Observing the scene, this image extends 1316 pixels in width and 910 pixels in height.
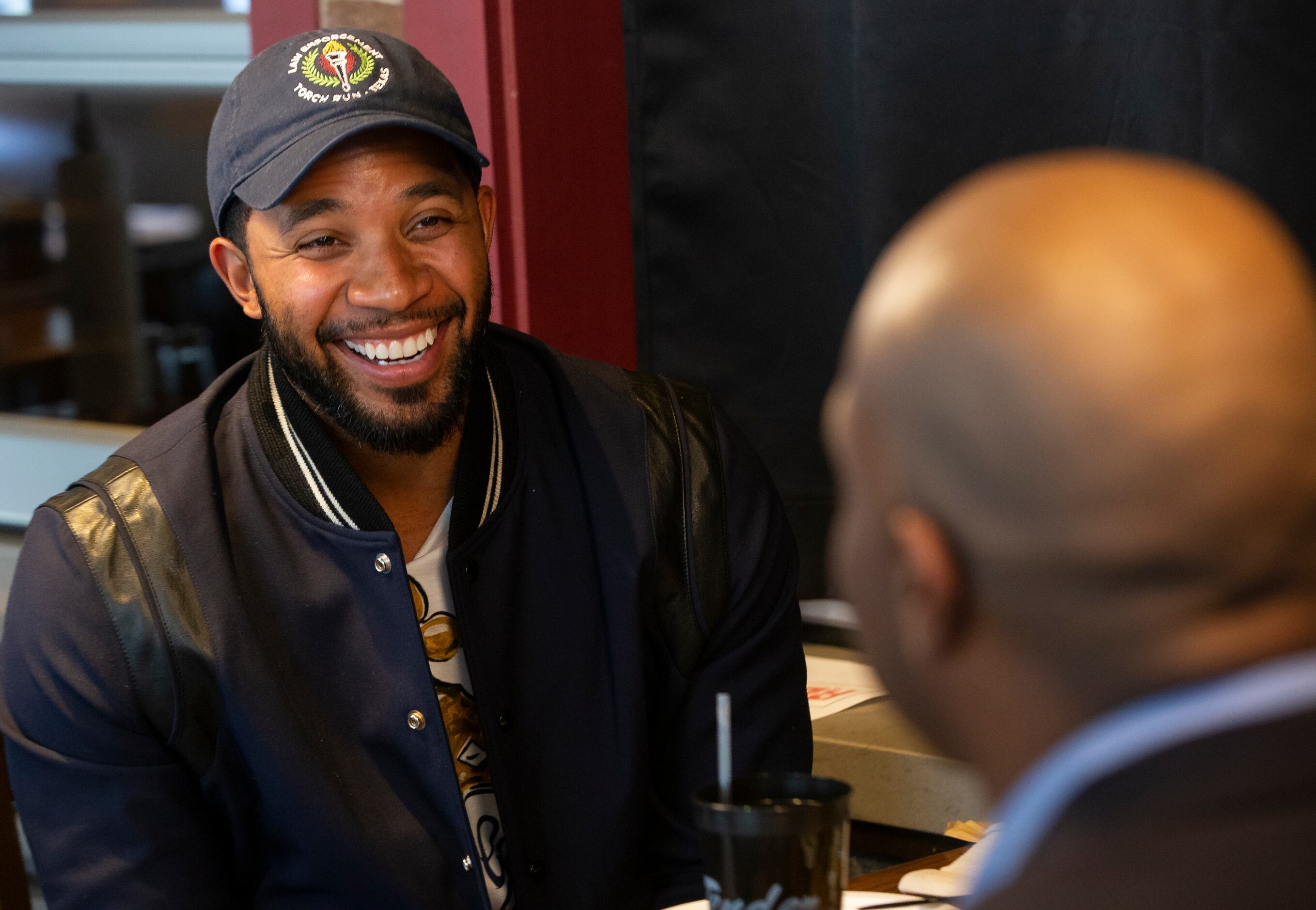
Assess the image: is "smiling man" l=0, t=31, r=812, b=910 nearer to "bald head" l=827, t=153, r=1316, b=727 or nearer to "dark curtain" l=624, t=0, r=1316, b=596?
"dark curtain" l=624, t=0, r=1316, b=596

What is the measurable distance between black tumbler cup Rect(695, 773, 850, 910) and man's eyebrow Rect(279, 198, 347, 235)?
68cm

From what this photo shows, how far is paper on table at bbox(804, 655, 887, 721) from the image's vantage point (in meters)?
1.74

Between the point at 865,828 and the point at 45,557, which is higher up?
the point at 45,557

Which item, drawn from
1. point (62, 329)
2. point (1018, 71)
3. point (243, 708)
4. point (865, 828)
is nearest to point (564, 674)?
point (243, 708)

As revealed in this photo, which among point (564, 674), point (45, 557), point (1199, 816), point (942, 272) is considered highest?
point (942, 272)

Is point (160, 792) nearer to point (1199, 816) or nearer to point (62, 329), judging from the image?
point (1199, 816)

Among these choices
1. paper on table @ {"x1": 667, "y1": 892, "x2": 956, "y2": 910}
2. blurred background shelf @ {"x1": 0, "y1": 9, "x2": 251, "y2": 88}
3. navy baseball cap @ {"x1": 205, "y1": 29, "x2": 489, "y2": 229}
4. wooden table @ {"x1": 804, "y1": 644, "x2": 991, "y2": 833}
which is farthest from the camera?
blurred background shelf @ {"x1": 0, "y1": 9, "x2": 251, "y2": 88}

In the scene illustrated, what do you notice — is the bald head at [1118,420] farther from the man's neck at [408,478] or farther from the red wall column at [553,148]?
the red wall column at [553,148]

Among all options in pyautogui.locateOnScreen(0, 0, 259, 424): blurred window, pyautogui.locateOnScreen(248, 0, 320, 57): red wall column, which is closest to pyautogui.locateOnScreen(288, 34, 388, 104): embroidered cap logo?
pyautogui.locateOnScreen(248, 0, 320, 57): red wall column

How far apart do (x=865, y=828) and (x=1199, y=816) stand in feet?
4.28

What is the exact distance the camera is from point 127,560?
114cm

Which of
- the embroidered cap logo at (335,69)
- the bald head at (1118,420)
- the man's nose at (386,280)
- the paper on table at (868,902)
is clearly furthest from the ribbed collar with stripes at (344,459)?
the bald head at (1118,420)

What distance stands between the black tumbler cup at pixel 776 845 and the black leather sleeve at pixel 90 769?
21.5 inches

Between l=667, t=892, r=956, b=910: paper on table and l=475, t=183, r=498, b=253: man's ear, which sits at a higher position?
l=475, t=183, r=498, b=253: man's ear
